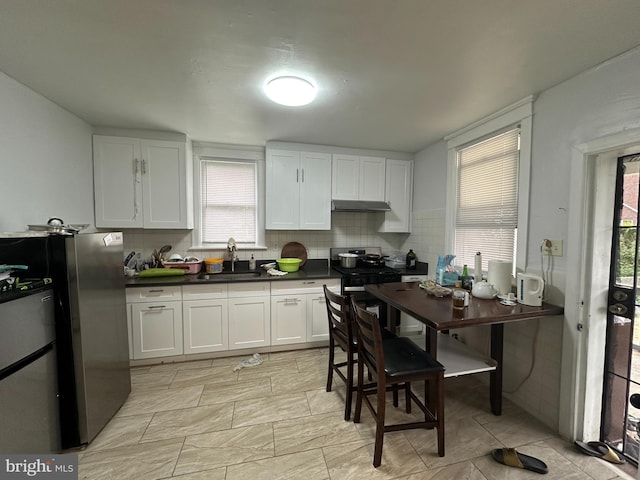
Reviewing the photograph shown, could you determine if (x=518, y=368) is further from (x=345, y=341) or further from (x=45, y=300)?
(x=45, y=300)

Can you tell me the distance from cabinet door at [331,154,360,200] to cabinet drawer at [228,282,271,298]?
137 cm

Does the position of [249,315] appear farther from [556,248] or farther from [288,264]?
[556,248]

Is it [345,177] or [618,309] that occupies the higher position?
[345,177]

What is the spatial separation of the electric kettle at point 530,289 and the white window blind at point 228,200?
2.72m

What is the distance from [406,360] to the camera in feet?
5.14

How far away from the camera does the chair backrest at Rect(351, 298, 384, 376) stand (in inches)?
55.1

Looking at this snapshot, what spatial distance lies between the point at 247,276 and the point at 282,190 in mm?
1073

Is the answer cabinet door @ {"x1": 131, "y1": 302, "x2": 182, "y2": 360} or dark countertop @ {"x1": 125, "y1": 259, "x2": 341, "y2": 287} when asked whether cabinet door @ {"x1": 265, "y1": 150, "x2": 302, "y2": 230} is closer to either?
dark countertop @ {"x1": 125, "y1": 259, "x2": 341, "y2": 287}

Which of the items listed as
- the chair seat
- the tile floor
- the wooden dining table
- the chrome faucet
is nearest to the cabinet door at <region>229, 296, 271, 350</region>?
the tile floor

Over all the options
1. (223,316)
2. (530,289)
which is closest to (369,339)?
(530,289)

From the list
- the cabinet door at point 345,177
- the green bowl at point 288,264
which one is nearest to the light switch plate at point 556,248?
the cabinet door at point 345,177

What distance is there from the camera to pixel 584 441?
161 cm

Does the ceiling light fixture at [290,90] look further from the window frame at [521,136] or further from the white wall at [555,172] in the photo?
the white wall at [555,172]

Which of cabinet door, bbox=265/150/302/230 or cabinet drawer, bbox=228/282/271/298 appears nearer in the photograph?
cabinet drawer, bbox=228/282/271/298
